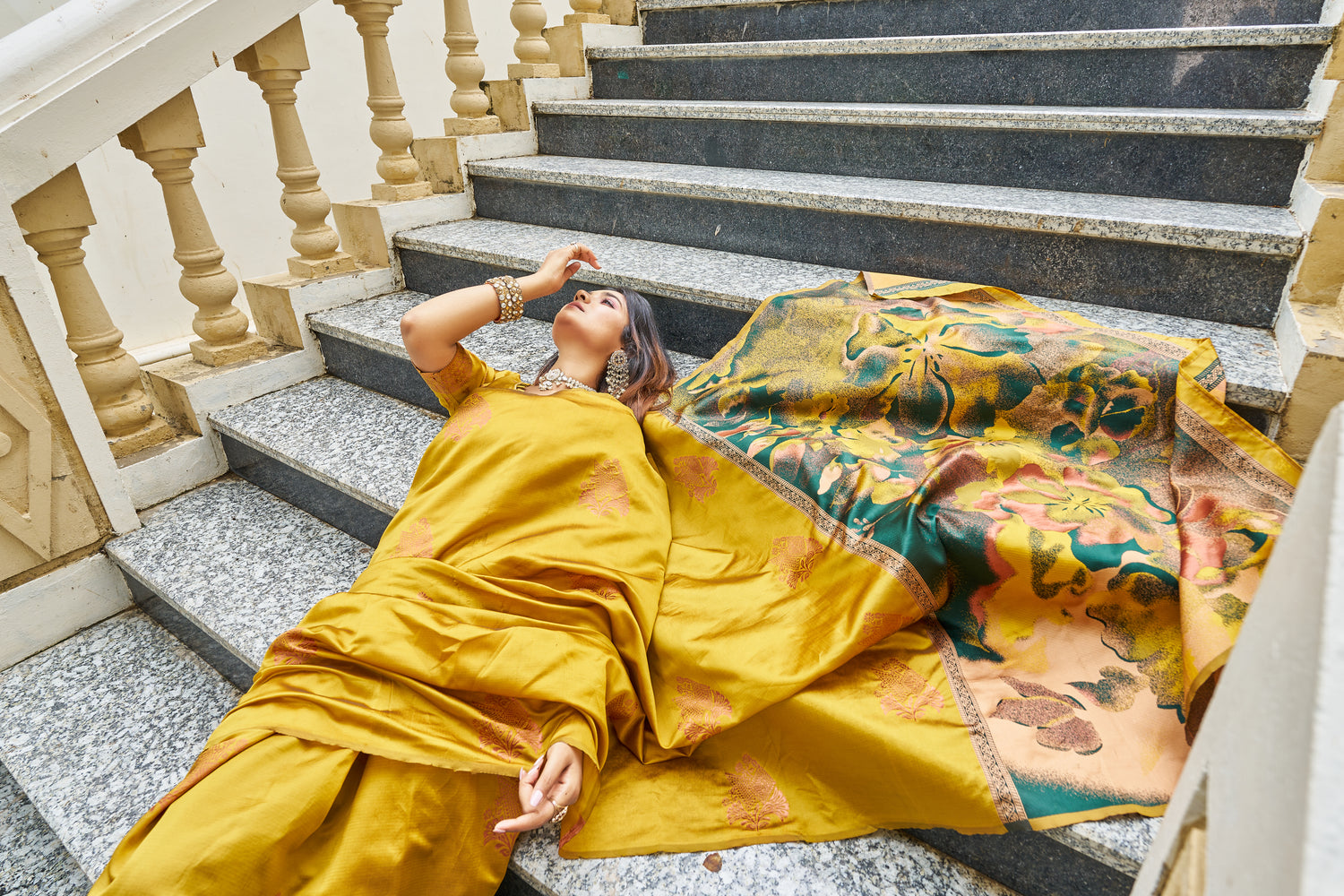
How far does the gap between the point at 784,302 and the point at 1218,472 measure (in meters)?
0.84

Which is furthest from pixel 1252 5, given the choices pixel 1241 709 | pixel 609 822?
pixel 609 822

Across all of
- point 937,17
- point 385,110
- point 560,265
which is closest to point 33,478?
point 560,265

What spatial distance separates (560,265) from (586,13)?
1729 mm

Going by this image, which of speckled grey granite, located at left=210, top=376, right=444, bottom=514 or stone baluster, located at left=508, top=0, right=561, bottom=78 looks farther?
stone baluster, located at left=508, top=0, right=561, bottom=78

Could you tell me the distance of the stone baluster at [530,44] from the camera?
2.68m

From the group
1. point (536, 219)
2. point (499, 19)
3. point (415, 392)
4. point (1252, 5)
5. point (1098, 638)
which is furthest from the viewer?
point (499, 19)

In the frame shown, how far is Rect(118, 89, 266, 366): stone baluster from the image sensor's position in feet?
5.84

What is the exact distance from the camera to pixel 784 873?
38.3 inches

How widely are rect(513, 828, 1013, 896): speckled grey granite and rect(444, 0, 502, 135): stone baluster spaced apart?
241 cm

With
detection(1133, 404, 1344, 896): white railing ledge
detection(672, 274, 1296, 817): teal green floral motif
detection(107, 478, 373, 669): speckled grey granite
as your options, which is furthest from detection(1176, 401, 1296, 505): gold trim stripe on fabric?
detection(107, 478, 373, 669): speckled grey granite

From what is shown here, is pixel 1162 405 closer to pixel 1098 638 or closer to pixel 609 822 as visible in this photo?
pixel 1098 638

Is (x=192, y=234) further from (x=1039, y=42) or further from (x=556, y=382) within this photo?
(x=1039, y=42)

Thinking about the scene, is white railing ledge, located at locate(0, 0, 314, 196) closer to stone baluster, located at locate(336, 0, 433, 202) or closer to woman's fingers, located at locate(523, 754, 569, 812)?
stone baluster, located at locate(336, 0, 433, 202)

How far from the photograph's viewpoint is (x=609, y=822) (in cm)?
104
